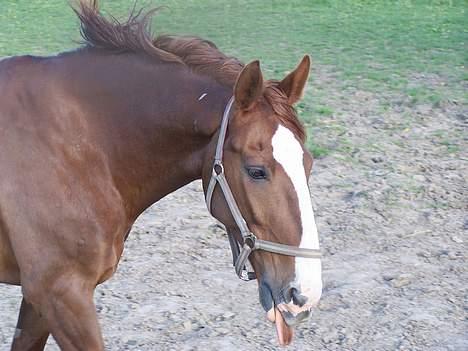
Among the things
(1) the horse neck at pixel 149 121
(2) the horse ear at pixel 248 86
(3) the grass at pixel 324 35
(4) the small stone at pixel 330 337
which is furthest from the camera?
(3) the grass at pixel 324 35

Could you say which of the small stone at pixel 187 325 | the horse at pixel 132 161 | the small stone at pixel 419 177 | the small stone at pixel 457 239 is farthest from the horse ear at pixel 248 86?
the small stone at pixel 419 177

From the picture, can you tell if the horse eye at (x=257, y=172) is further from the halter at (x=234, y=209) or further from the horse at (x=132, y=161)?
the halter at (x=234, y=209)

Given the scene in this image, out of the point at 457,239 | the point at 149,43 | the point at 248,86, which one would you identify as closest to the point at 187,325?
the point at 149,43

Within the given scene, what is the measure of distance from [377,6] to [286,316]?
12.2 meters

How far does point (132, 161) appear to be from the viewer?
2758mm

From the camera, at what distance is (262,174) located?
2.43m

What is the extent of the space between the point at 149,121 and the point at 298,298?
808 mm

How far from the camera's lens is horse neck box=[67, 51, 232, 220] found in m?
2.68

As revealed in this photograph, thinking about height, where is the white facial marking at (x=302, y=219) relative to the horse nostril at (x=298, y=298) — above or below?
above

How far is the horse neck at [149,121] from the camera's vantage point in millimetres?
2680

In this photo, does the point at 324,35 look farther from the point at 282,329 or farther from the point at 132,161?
the point at 282,329

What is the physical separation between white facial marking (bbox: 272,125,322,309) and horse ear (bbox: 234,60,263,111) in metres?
0.16

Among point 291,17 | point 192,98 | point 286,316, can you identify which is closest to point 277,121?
point 192,98

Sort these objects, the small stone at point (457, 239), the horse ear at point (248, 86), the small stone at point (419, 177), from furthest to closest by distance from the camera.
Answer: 1. the small stone at point (419, 177)
2. the small stone at point (457, 239)
3. the horse ear at point (248, 86)
